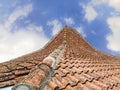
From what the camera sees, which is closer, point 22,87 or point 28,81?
point 22,87

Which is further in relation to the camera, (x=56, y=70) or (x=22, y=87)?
(x=56, y=70)

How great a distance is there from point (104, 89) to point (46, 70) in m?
0.98

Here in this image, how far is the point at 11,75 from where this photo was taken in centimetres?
573

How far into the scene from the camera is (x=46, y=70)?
4.93 metres

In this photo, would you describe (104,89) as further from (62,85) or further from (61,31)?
(61,31)

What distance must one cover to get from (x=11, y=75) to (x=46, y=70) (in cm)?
108

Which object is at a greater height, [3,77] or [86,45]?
[86,45]

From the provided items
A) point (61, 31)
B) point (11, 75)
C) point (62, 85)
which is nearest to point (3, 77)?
point (11, 75)

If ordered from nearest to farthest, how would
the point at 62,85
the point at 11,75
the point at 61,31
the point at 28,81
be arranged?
the point at 28,81 → the point at 62,85 → the point at 11,75 → the point at 61,31

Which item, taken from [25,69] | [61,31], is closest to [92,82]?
[25,69]

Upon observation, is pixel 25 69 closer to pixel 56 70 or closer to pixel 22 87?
Result: pixel 56 70

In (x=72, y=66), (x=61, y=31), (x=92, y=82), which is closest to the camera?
(x=92, y=82)

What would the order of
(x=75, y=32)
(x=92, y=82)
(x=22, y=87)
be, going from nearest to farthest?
(x=22, y=87)
(x=92, y=82)
(x=75, y=32)

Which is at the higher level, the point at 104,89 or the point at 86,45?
the point at 86,45
